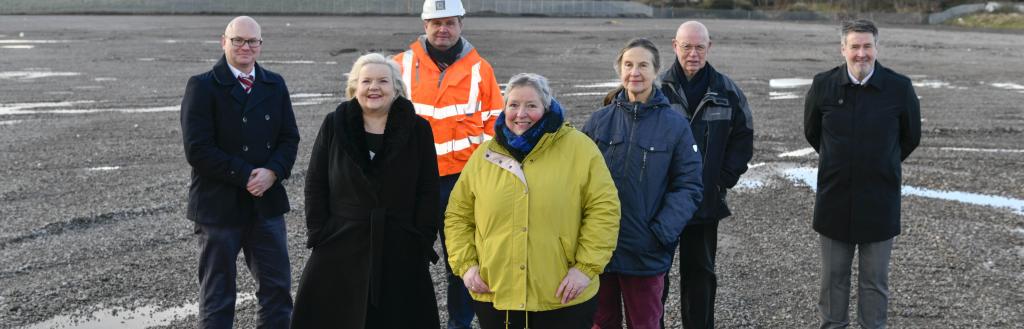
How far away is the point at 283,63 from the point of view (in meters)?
23.8

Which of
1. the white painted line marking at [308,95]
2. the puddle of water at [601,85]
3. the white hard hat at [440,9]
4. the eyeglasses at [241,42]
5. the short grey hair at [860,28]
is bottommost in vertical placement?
the white painted line marking at [308,95]

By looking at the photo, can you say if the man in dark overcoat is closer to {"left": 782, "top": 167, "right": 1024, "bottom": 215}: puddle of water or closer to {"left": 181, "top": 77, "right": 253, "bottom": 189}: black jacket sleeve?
{"left": 181, "top": 77, "right": 253, "bottom": 189}: black jacket sleeve

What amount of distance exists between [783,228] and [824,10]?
167 ft

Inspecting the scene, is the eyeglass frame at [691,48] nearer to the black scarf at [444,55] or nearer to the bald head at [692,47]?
the bald head at [692,47]

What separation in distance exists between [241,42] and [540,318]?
2215 mm

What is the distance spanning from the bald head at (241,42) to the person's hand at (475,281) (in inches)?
69.5

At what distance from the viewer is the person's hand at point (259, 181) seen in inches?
206

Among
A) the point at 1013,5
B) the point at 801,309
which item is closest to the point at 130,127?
the point at 801,309

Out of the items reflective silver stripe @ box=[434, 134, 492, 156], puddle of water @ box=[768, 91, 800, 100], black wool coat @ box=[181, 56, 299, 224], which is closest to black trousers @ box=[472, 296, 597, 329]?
reflective silver stripe @ box=[434, 134, 492, 156]

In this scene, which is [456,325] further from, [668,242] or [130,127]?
[130,127]

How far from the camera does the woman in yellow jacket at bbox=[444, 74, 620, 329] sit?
14.0 feet

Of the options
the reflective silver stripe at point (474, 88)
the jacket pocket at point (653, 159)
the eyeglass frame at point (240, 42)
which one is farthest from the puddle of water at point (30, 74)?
the jacket pocket at point (653, 159)

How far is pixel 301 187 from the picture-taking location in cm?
1018

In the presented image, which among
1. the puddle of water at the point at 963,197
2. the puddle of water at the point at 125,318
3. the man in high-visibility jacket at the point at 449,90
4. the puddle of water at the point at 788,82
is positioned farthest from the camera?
the puddle of water at the point at 788,82
